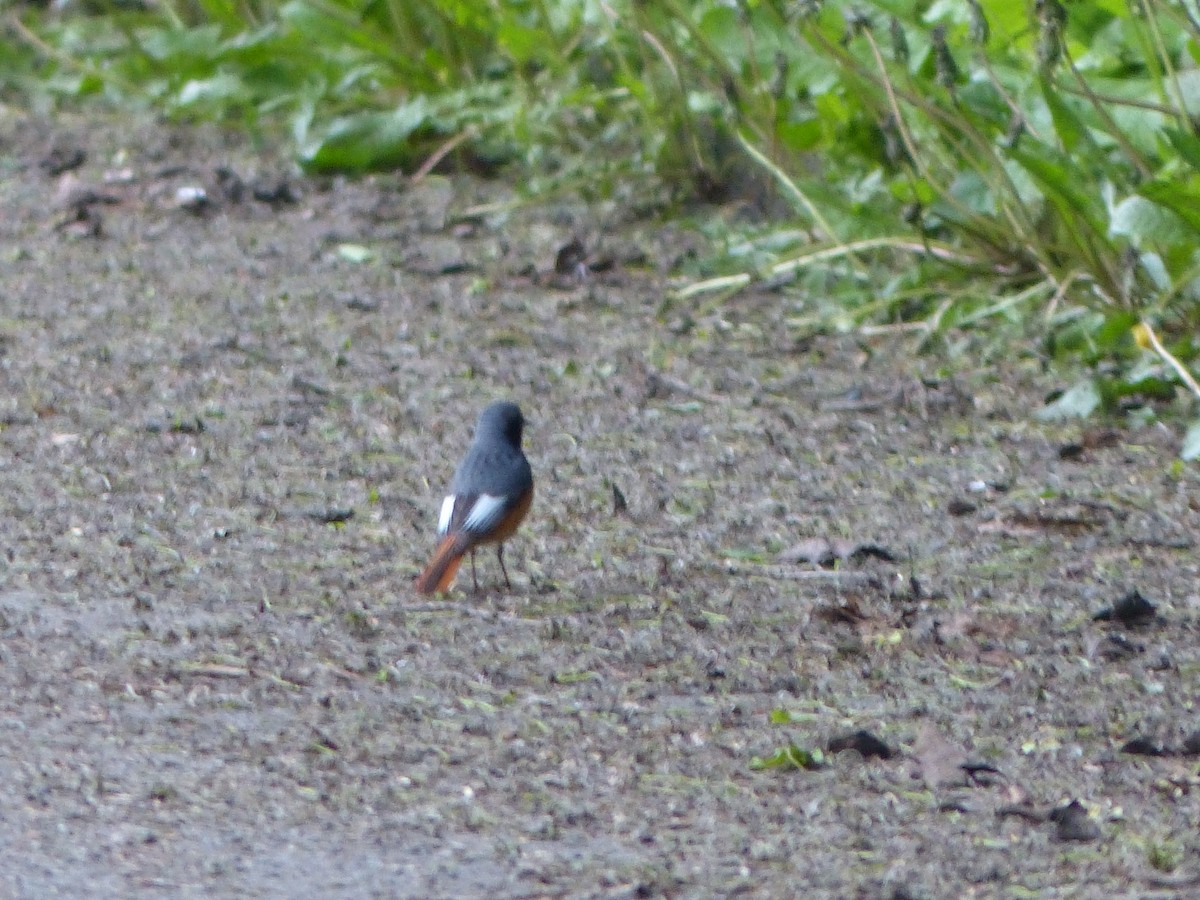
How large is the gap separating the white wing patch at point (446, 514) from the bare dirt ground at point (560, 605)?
14cm

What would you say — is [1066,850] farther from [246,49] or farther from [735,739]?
[246,49]

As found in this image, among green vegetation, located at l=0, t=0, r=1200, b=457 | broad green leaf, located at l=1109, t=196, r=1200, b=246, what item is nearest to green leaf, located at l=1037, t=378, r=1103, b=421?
green vegetation, located at l=0, t=0, r=1200, b=457

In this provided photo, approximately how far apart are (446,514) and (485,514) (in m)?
0.11

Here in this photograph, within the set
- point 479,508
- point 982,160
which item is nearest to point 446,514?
point 479,508

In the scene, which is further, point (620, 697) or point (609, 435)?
point (609, 435)

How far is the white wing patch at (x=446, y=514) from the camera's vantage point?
4023 mm

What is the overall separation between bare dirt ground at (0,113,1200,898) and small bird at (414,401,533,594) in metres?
0.09

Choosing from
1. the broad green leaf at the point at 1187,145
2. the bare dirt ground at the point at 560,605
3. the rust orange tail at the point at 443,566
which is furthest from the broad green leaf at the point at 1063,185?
the rust orange tail at the point at 443,566

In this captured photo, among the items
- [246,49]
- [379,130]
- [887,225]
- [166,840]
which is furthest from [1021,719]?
[246,49]

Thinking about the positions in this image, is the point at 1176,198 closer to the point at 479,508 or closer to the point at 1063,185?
the point at 1063,185

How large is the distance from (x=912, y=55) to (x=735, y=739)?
3.04 meters

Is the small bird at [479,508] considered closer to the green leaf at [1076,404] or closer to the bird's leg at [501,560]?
the bird's leg at [501,560]

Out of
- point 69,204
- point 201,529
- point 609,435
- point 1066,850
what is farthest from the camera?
point 69,204

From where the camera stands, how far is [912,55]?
18.9ft
